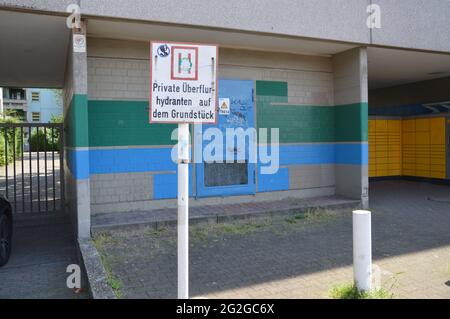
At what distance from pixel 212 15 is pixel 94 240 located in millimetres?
4032

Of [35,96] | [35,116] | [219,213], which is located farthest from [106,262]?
[35,96]

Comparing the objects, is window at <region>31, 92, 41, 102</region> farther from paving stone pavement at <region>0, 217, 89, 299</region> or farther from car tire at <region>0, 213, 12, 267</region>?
car tire at <region>0, 213, 12, 267</region>

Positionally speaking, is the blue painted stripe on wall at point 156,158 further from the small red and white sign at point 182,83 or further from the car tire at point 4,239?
the small red and white sign at point 182,83

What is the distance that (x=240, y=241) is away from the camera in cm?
606

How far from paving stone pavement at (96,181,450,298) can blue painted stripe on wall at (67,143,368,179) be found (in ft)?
4.09

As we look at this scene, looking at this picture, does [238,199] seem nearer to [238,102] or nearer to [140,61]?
[238,102]

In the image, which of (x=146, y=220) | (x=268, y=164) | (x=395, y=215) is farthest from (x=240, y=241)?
(x=395, y=215)

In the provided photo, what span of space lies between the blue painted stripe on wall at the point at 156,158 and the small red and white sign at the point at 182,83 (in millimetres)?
3483

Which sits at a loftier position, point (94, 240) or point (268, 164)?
point (268, 164)

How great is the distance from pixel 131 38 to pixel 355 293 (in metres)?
5.64

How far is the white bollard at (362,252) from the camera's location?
12.8 ft

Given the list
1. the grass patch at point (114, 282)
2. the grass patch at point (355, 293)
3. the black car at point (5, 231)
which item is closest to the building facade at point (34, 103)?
the black car at point (5, 231)

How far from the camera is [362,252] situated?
392cm
